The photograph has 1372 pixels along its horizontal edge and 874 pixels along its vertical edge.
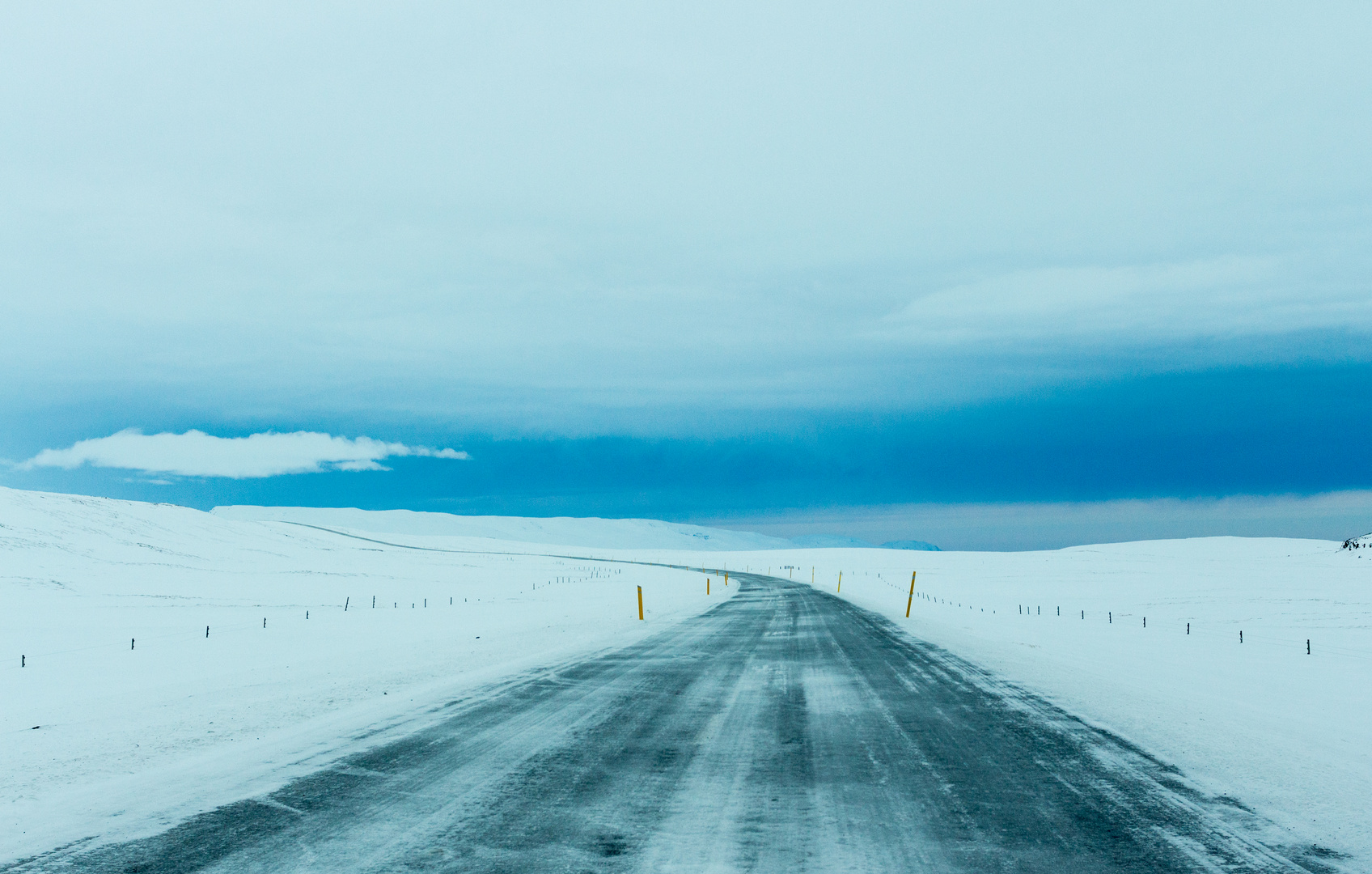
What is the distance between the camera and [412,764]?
8.48 metres

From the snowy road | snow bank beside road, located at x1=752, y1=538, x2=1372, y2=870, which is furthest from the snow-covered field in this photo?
the snowy road

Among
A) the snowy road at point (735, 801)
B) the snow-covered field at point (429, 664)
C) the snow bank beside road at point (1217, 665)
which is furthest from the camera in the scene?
the snow-covered field at point (429, 664)

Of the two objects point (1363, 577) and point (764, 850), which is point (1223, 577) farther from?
point (764, 850)

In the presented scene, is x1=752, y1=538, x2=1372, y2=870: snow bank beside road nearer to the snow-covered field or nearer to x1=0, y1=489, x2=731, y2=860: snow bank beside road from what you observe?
the snow-covered field

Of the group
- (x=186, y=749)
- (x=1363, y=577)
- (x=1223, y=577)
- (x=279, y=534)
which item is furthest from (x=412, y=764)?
(x=279, y=534)

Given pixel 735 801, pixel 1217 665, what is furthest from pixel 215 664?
pixel 1217 665

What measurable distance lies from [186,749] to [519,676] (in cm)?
608

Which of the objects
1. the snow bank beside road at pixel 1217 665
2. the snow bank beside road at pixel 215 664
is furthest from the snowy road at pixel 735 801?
the snow bank beside road at pixel 215 664

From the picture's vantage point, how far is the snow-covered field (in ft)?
26.0

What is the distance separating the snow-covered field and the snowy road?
2.30 feet

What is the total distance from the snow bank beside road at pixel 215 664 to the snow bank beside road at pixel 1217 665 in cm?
847

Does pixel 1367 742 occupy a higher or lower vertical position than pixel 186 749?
higher

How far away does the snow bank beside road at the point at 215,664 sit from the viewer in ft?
26.0

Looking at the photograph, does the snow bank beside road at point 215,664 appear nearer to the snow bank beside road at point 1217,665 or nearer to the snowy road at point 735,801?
the snowy road at point 735,801
